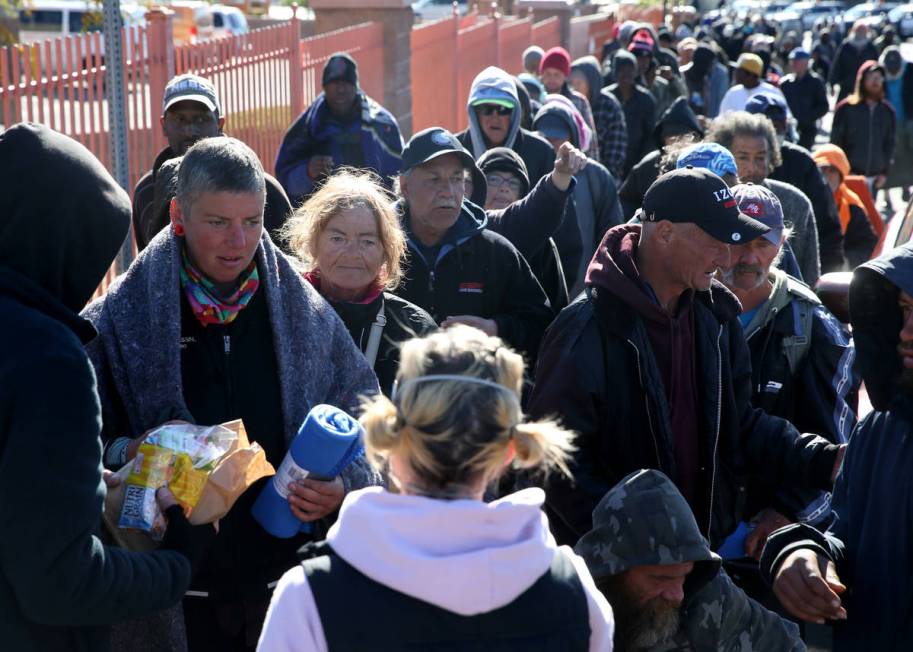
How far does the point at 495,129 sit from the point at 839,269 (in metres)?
2.11

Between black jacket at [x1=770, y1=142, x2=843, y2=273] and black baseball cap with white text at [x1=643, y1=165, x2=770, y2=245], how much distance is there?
11.8 ft

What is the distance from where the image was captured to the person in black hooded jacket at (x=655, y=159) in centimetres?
731

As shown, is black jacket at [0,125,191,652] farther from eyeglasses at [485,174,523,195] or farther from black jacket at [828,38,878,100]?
black jacket at [828,38,878,100]

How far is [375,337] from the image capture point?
388cm

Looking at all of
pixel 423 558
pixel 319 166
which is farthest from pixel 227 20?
pixel 423 558

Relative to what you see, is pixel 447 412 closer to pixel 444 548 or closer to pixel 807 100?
pixel 444 548

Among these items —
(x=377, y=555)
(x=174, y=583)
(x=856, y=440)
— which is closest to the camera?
(x=377, y=555)

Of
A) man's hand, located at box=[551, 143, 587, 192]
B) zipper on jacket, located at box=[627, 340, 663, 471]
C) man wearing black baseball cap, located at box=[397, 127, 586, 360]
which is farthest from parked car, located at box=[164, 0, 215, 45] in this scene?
zipper on jacket, located at box=[627, 340, 663, 471]

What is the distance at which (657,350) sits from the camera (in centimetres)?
363

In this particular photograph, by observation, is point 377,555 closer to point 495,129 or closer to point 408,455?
point 408,455

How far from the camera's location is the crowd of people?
2.15m

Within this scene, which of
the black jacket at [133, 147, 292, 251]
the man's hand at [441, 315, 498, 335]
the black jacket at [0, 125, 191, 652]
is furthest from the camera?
the man's hand at [441, 315, 498, 335]

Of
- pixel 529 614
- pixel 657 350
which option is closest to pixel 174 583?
pixel 529 614

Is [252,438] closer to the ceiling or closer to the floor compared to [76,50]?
closer to the floor
